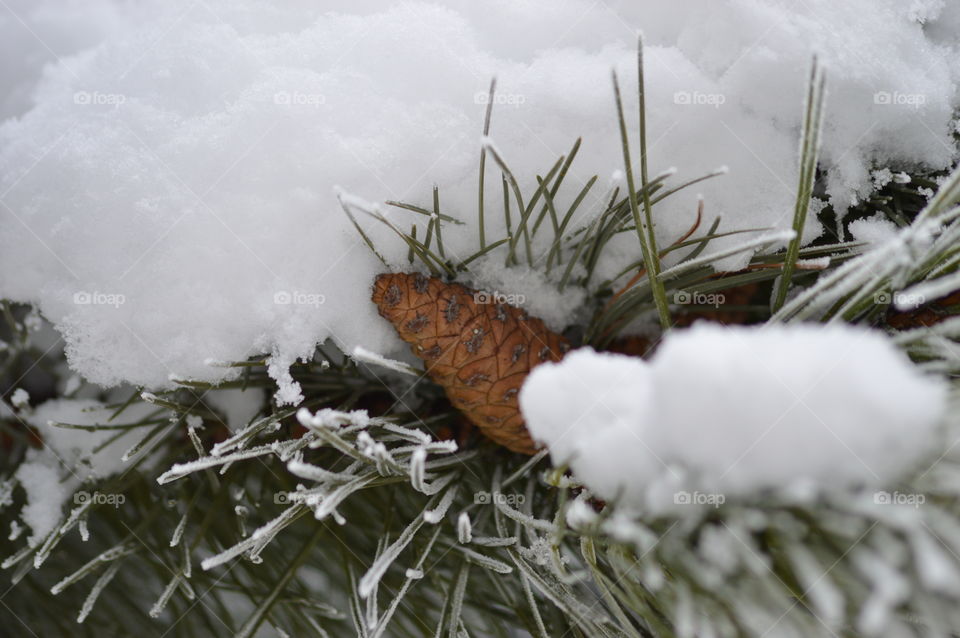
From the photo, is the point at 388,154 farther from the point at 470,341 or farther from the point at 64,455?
the point at 64,455

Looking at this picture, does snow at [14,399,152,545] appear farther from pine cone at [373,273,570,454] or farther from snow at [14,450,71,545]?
pine cone at [373,273,570,454]

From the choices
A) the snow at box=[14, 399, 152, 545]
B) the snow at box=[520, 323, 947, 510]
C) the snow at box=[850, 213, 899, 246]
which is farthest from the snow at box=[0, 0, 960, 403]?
the snow at box=[520, 323, 947, 510]

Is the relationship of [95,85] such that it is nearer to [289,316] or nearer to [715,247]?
[289,316]

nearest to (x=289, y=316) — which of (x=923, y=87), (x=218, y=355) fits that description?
(x=218, y=355)

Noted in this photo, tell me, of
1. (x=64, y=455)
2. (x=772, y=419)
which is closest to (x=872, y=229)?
(x=772, y=419)

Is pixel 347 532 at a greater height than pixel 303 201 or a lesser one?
lesser

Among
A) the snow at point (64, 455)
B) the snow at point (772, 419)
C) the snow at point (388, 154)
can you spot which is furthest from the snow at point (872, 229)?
the snow at point (64, 455)
